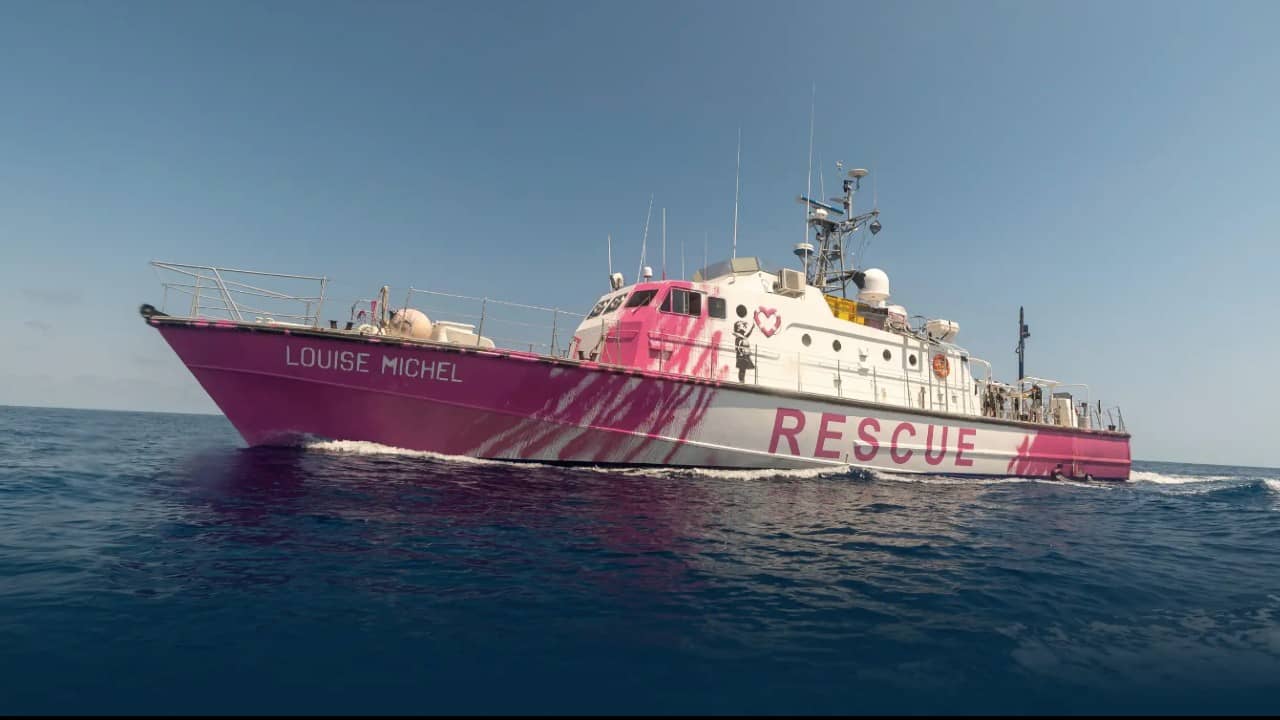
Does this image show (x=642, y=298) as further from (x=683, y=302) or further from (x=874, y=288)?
(x=874, y=288)

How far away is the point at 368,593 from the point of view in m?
3.71

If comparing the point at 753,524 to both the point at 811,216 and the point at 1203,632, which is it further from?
the point at 811,216

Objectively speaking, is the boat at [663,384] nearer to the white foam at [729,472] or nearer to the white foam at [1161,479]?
the white foam at [729,472]

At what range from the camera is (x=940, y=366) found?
15094 millimetres

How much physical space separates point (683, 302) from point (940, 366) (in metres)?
8.12

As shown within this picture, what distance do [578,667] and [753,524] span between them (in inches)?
167

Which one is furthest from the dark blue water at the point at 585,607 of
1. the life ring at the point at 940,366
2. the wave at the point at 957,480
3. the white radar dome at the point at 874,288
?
the white radar dome at the point at 874,288

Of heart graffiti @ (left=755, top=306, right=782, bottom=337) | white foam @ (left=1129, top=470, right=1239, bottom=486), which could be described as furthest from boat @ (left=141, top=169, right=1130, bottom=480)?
white foam @ (left=1129, top=470, right=1239, bottom=486)

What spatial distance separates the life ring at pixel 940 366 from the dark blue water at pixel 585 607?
300 inches

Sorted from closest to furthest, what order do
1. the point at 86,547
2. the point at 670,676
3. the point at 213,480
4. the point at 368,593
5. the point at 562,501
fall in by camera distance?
the point at 670,676 < the point at 368,593 < the point at 86,547 < the point at 562,501 < the point at 213,480

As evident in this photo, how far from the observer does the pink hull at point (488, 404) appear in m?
9.60

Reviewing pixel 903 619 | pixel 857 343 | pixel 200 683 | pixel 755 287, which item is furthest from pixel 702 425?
pixel 200 683

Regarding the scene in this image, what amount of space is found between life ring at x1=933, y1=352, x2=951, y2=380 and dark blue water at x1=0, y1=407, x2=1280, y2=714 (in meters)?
7.61

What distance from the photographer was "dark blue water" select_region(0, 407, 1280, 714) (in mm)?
2588
